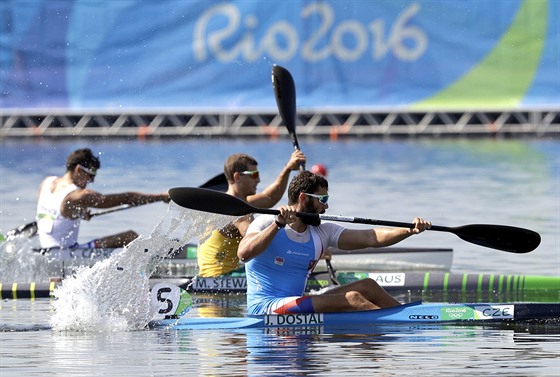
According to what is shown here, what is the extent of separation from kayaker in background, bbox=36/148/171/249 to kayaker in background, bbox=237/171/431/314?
477 centimetres

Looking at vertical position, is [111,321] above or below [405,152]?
below

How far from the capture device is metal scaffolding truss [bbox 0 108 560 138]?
142 ft

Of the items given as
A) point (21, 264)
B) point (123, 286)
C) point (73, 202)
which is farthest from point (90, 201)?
point (123, 286)

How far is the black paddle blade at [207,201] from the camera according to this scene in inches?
497

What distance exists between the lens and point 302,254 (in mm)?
12312

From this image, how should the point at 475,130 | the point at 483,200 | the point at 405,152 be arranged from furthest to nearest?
the point at 475,130 < the point at 405,152 < the point at 483,200

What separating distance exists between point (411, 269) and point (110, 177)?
616 inches

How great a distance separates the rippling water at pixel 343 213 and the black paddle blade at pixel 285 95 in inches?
97.5

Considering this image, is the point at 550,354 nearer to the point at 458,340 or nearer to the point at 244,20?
the point at 458,340

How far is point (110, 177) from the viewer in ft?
106

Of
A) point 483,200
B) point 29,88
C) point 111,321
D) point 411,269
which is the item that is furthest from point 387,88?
point 111,321

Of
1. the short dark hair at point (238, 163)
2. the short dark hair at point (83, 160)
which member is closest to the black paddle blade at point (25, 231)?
the short dark hair at point (83, 160)

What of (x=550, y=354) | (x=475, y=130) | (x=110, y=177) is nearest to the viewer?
(x=550, y=354)

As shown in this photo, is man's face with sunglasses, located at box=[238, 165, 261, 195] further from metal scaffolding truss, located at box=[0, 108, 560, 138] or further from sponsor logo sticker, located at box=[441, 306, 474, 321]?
metal scaffolding truss, located at box=[0, 108, 560, 138]
